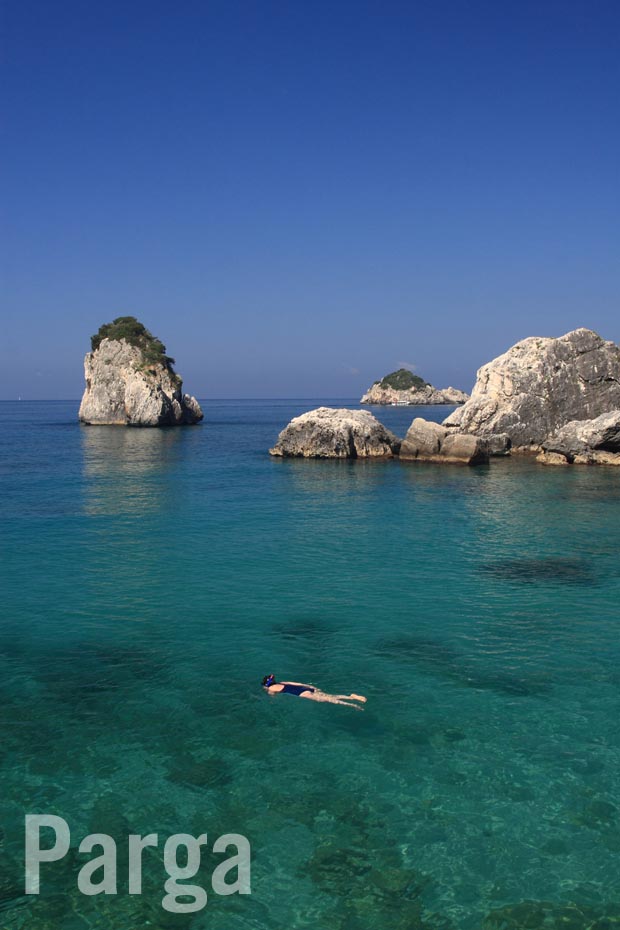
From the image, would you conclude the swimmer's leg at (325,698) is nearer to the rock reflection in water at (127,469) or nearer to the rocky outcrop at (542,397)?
the rock reflection in water at (127,469)

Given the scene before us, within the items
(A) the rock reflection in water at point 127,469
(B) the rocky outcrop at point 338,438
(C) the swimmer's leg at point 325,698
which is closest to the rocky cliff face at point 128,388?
(A) the rock reflection in water at point 127,469

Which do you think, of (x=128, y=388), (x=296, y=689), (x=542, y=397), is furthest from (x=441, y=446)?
(x=128, y=388)

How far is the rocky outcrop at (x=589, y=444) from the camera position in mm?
62281

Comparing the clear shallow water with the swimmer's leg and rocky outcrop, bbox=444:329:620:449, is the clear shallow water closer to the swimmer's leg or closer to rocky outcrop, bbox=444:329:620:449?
the swimmer's leg

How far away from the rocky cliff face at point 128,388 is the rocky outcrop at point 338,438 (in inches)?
2265

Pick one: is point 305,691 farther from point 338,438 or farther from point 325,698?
point 338,438

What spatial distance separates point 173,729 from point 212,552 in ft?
54.6

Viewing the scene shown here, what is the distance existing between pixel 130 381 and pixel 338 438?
65665 mm

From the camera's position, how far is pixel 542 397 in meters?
71.5

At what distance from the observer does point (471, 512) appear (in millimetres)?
41469

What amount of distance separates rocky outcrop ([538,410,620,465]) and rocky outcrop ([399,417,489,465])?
6542 mm

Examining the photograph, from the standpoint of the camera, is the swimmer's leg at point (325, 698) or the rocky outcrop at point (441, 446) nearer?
the swimmer's leg at point (325, 698)

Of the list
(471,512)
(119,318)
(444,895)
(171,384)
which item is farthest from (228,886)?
(119,318)

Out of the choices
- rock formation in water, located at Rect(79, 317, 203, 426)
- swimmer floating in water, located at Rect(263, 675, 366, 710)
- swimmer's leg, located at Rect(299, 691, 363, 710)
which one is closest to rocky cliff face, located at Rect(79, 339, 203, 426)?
rock formation in water, located at Rect(79, 317, 203, 426)
